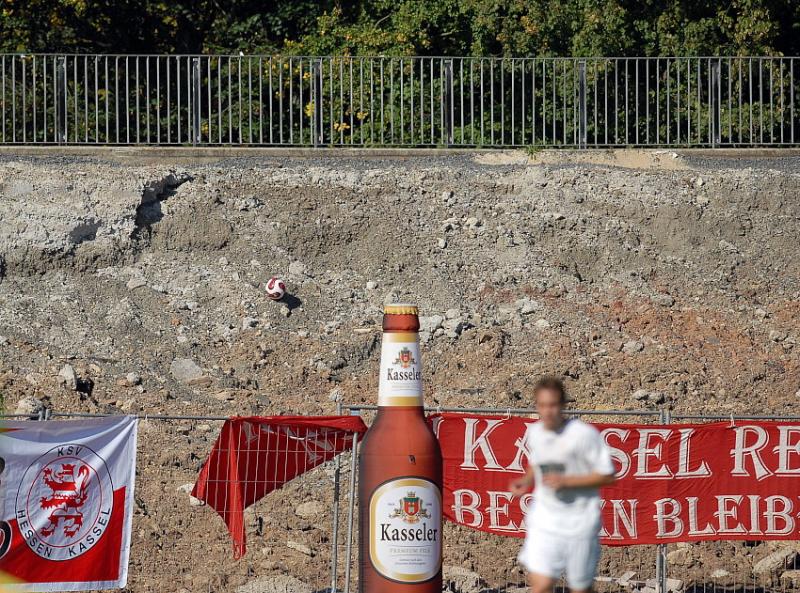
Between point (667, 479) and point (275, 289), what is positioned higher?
point (275, 289)

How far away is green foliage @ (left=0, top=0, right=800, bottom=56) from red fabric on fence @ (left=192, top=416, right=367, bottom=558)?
14803 millimetres

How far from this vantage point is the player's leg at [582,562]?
24.2 feet

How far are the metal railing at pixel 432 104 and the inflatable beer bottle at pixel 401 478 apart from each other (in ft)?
41.5

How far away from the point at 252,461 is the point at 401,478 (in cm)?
171

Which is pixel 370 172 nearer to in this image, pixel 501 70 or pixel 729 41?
pixel 501 70

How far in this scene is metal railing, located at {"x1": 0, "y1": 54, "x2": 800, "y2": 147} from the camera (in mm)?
22156

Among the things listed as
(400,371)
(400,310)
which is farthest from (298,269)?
(400,371)

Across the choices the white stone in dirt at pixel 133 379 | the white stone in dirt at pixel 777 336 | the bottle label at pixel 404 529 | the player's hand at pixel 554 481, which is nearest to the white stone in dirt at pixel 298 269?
the white stone in dirt at pixel 133 379

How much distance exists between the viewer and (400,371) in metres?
9.70

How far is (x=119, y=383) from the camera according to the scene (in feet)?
55.0

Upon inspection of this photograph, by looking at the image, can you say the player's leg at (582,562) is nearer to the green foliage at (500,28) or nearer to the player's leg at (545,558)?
the player's leg at (545,558)

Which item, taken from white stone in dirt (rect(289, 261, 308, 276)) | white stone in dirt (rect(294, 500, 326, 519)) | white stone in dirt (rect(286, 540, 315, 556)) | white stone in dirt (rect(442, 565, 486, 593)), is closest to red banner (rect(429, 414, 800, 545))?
white stone in dirt (rect(442, 565, 486, 593))

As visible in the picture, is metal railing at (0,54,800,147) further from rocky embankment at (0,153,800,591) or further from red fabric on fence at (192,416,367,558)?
red fabric on fence at (192,416,367,558)

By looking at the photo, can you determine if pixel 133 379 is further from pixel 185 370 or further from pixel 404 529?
pixel 404 529
